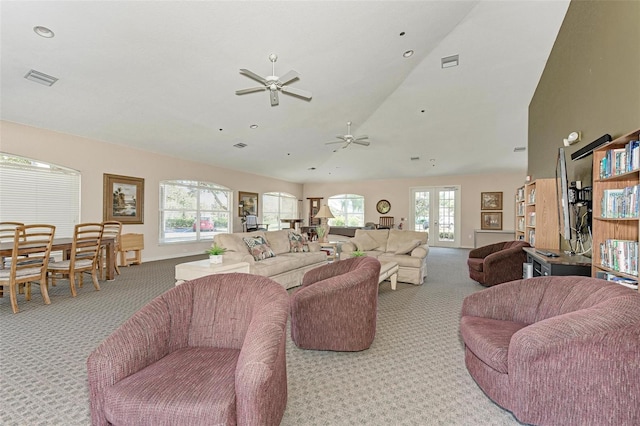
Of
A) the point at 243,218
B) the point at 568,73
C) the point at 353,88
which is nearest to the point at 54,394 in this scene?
the point at 353,88

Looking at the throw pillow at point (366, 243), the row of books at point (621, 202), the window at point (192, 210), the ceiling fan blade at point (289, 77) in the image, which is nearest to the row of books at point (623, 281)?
the row of books at point (621, 202)

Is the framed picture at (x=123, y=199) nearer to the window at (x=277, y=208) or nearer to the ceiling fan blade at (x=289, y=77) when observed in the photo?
the window at (x=277, y=208)

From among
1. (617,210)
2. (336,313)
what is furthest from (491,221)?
(336,313)

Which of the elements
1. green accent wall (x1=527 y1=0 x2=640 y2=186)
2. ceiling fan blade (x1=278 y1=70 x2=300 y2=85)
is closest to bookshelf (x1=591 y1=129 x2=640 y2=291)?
green accent wall (x1=527 y1=0 x2=640 y2=186)

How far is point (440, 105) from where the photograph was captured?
668 cm

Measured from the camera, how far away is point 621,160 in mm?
2330

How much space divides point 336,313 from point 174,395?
1445 millimetres

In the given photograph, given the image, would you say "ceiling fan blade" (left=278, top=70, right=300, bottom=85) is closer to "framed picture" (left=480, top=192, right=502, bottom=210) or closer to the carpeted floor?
the carpeted floor

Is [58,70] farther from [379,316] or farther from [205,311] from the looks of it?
[379,316]

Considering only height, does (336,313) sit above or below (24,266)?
below

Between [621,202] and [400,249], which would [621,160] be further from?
[400,249]

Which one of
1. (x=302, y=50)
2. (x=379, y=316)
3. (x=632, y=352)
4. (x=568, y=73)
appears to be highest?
(x=302, y=50)

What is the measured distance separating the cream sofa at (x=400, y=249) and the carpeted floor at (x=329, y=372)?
1.19 metres

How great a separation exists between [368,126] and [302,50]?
13.0 feet
